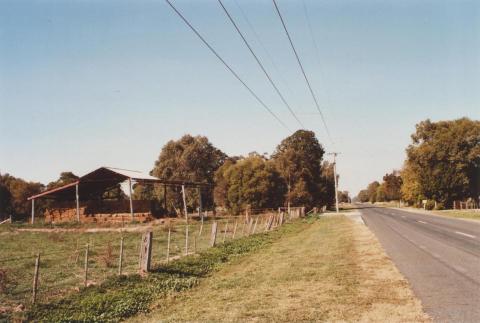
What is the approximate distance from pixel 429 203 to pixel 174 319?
6631 cm

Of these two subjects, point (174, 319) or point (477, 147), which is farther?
point (477, 147)

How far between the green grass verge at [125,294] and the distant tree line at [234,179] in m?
45.4

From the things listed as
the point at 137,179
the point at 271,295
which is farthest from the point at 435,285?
the point at 137,179

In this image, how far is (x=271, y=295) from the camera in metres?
10.4

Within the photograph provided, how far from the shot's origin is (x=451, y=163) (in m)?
63.0

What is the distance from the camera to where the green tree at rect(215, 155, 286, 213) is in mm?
61938

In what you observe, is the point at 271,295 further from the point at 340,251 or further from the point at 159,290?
the point at 340,251

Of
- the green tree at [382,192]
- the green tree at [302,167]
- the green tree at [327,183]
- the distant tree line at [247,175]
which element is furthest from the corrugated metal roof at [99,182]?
the green tree at [382,192]

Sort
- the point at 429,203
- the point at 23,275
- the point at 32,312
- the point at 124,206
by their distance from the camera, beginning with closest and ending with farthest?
the point at 32,312
the point at 23,275
the point at 124,206
the point at 429,203

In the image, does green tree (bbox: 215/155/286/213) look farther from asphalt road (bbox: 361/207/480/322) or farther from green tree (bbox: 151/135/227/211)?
asphalt road (bbox: 361/207/480/322)

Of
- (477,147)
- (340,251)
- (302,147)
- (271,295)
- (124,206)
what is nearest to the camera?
(271,295)

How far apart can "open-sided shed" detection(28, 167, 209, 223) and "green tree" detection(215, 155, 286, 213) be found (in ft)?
43.9

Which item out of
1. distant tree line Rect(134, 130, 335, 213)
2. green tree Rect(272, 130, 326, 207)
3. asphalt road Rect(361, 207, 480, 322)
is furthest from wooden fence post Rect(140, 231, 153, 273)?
green tree Rect(272, 130, 326, 207)

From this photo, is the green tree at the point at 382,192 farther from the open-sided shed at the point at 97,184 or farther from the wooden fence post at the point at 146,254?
the wooden fence post at the point at 146,254
